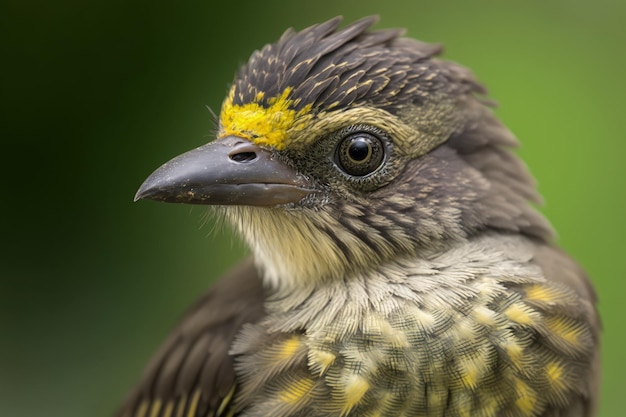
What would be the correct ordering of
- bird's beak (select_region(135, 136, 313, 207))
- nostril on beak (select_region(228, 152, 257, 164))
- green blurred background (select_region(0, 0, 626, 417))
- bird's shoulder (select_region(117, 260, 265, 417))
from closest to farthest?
1. bird's beak (select_region(135, 136, 313, 207))
2. nostril on beak (select_region(228, 152, 257, 164))
3. bird's shoulder (select_region(117, 260, 265, 417))
4. green blurred background (select_region(0, 0, 626, 417))

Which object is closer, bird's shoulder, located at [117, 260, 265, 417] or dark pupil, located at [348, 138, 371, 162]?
dark pupil, located at [348, 138, 371, 162]

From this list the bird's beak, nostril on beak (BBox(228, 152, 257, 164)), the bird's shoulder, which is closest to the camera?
the bird's beak

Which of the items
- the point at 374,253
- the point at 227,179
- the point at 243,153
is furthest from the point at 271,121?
the point at 374,253

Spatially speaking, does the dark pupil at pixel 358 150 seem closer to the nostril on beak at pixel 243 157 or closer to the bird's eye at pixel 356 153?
the bird's eye at pixel 356 153

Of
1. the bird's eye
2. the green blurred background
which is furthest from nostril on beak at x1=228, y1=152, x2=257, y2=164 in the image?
the green blurred background

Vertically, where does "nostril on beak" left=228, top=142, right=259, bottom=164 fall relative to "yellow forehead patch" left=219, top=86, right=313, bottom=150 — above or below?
below

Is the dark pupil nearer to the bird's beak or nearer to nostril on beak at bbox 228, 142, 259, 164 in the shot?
the bird's beak

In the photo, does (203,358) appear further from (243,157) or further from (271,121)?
(271,121)

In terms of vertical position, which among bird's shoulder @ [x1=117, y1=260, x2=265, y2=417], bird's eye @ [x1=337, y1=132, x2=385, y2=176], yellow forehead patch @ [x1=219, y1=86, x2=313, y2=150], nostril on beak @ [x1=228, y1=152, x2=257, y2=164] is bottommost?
bird's shoulder @ [x1=117, y1=260, x2=265, y2=417]
